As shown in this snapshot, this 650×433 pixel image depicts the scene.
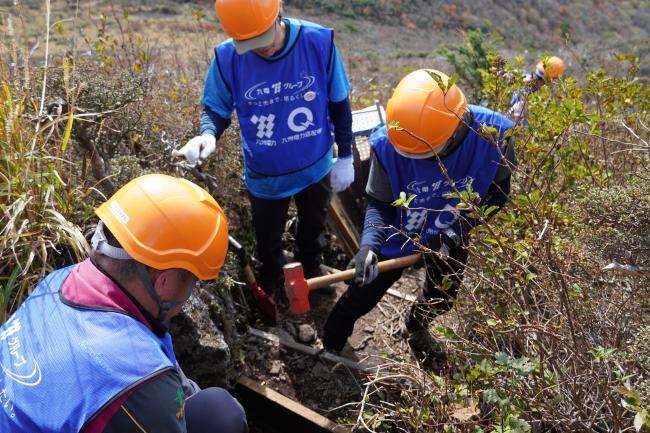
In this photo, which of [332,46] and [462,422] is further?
[332,46]

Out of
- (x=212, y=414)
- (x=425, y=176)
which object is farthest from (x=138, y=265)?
(x=425, y=176)

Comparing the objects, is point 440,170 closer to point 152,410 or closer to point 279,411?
point 279,411

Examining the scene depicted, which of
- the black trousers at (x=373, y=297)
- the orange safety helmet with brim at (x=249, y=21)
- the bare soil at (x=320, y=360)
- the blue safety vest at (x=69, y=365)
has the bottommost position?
the bare soil at (x=320, y=360)

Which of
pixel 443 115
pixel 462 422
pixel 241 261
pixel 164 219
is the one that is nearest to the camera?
pixel 164 219

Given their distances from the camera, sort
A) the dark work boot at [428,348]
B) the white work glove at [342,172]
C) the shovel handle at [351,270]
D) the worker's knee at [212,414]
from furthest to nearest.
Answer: the white work glove at [342,172], the dark work boot at [428,348], the shovel handle at [351,270], the worker's knee at [212,414]

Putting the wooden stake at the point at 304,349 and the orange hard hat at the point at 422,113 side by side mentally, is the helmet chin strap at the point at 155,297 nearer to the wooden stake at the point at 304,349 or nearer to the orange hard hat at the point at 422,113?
the orange hard hat at the point at 422,113

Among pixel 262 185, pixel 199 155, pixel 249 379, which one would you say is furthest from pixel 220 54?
pixel 249 379

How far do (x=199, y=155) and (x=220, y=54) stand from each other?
0.61 metres

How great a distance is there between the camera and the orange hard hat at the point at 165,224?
5.46 feet

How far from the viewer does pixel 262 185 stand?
10.8 ft

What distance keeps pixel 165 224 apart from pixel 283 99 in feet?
5.25

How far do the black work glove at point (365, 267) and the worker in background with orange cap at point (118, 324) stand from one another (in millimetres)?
1050

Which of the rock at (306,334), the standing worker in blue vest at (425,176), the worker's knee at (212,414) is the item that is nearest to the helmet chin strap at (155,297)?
the worker's knee at (212,414)

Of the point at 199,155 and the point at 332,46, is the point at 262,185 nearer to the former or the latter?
the point at 199,155
